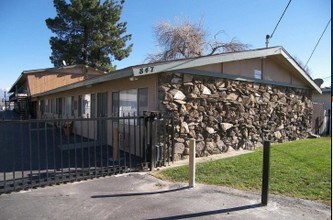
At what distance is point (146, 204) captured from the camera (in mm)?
4930

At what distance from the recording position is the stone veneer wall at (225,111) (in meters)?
8.51

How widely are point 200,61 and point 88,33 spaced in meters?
28.2

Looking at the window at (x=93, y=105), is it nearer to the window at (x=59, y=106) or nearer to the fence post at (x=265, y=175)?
the window at (x=59, y=106)

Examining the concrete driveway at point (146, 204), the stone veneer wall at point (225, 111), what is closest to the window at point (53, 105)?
the stone veneer wall at point (225, 111)

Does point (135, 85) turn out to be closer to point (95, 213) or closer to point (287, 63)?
point (95, 213)

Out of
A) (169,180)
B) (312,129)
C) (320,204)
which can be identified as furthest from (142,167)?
(312,129)

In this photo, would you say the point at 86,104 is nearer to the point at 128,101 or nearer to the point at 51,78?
the point at 128,101

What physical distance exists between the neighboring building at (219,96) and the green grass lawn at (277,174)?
4.22ft

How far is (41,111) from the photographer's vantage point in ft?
91.9

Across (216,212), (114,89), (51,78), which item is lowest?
(216,212)

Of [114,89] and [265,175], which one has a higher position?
[114,89]

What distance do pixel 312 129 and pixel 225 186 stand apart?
11.2 m

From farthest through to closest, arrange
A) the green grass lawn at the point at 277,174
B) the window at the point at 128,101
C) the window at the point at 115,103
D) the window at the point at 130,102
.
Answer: the window at the point at 115,103 < the window at the point at 128,101 < the window at the point at 130,102 < the green grass lawn at the point at 277,174

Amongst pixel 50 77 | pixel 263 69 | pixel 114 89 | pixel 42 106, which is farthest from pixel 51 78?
pixel 263 69
